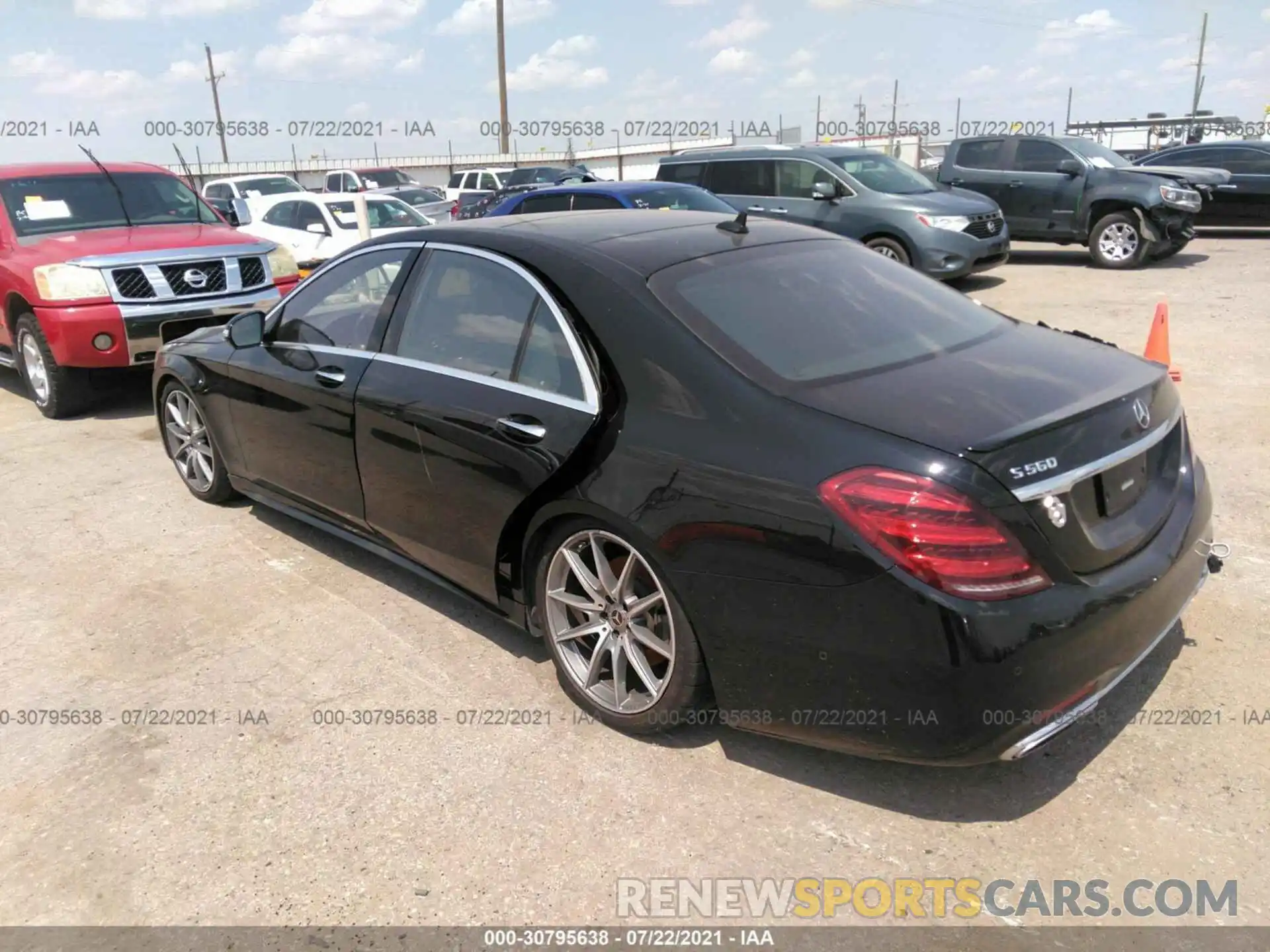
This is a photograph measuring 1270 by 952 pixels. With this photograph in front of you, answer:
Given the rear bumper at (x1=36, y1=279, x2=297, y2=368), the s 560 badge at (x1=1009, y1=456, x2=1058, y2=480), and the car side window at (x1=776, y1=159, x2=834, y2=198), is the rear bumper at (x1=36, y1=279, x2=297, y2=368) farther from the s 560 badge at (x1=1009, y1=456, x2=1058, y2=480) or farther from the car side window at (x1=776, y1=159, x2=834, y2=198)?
the car side window at (x1=776, y1=159, x2=834, y2=198)

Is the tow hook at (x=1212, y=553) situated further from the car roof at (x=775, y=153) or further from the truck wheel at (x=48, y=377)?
the car roof at (x=775, y=153)

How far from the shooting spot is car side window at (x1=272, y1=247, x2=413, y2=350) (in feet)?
13.2

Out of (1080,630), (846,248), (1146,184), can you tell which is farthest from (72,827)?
(1146,184)

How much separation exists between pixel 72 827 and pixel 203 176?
145ft

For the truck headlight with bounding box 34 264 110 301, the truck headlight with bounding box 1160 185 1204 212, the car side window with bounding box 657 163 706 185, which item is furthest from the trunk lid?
the truck headlight with bounding box 1160 185 1204 212

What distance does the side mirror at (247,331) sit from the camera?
4.56 metres

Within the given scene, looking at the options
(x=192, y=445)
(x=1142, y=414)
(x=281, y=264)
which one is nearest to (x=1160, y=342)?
(x=1142, y=414)

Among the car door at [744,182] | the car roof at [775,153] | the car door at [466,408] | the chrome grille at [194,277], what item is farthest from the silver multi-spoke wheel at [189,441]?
the car roof at [775,153]

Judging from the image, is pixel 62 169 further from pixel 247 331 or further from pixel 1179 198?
pixel 1179 198

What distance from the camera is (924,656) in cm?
238

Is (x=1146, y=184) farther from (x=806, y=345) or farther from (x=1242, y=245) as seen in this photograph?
(x=806, y=345)

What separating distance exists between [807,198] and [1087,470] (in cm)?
1034

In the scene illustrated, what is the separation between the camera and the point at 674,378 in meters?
2.86

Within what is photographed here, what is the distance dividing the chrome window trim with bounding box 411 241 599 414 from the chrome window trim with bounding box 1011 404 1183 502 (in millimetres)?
1275
